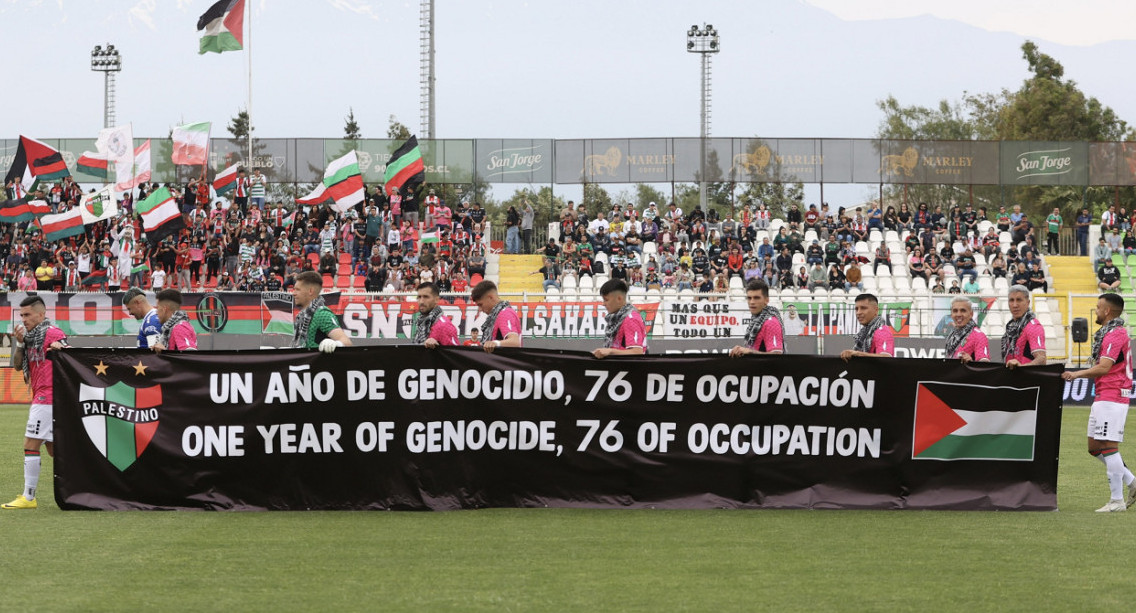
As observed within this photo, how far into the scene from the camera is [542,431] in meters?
10.1

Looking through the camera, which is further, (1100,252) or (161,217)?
(1100,252)

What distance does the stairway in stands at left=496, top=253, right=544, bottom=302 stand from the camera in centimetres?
3434

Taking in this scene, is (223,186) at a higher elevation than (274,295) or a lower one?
higher

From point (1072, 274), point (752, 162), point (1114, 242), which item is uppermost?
point (752, 162)

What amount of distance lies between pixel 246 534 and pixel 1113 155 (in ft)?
124

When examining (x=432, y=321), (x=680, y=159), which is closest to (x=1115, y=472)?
(x=432, y=321)

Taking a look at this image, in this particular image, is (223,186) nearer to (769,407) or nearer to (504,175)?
(504,175)

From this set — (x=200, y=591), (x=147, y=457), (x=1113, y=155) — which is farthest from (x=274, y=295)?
(x=1113, y=155)

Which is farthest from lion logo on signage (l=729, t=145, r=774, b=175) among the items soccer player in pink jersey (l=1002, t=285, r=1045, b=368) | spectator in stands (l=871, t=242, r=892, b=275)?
soccer player in pink jersey (l=1002, t=285, r=1045, b=368)

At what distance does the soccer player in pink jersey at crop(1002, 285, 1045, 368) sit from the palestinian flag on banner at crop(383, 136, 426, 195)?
83.4 ft

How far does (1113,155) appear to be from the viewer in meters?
39.5

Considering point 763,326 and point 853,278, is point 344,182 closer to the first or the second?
point 853,278

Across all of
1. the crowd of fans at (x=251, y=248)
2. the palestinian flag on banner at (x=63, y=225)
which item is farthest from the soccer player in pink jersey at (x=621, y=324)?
the palestinian flag on banner at (x=63, y=225)

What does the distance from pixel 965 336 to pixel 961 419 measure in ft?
3.63
